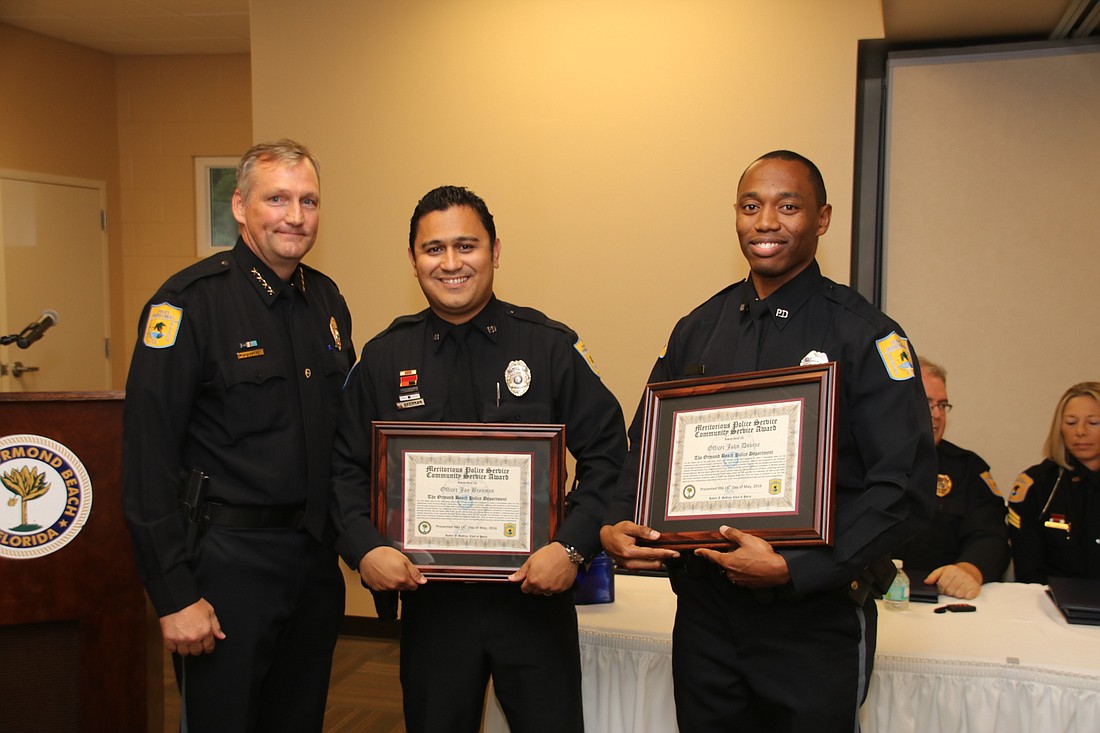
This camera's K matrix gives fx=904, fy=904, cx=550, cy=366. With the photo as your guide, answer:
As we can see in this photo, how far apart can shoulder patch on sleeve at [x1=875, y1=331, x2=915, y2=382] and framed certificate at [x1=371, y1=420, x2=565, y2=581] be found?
0.69 m

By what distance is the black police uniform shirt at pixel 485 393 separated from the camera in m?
2.11

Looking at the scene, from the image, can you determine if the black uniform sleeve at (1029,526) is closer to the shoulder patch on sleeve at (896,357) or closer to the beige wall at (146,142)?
the shoulder patch on sleeve at (896,357)

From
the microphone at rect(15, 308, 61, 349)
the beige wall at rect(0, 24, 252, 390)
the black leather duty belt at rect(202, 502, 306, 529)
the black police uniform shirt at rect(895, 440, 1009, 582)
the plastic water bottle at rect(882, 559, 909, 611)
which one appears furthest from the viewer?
the beige wall at rect(0, 24, 252, 390)

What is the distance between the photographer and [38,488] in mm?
2322

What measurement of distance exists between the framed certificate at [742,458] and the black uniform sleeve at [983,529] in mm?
1554

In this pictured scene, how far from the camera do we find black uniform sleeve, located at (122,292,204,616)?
199 centimetres

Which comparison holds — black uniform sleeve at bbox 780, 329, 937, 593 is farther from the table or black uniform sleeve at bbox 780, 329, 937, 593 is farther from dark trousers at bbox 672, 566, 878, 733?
the table

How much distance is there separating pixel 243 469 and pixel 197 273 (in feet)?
1.58

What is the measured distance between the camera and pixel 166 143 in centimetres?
691

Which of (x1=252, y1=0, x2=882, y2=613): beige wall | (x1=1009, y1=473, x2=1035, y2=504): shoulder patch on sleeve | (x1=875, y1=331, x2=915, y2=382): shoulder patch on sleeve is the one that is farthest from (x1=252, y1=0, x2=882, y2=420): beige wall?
(x1=875, y1=331, x2=915, y2=382): shoulder patch on sleeve

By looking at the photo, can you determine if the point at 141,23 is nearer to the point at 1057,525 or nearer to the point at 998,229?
the point at 998,229

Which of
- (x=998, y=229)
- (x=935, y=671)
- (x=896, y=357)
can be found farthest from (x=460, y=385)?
(x=998, y=229)

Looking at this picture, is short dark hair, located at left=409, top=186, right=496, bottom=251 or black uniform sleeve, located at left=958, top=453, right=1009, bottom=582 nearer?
short dark hair, located at left=409, top=186, right=496, bottom=251

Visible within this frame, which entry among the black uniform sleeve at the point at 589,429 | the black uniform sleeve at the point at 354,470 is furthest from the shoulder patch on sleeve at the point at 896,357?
the black uniform sleeve at the point at 354,470
